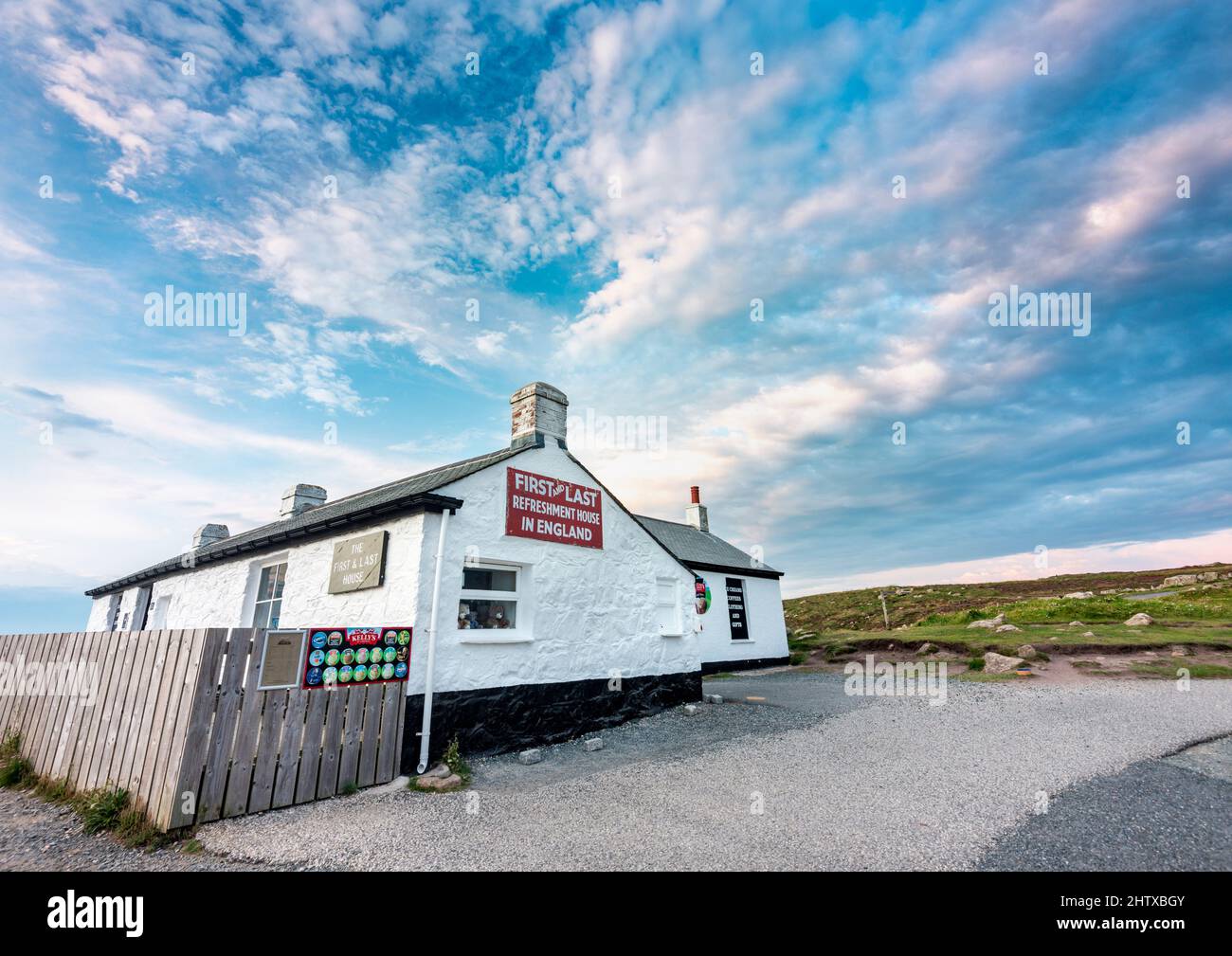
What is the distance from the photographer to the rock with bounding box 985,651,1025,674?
14.4 m

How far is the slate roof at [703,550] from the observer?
1943 cm

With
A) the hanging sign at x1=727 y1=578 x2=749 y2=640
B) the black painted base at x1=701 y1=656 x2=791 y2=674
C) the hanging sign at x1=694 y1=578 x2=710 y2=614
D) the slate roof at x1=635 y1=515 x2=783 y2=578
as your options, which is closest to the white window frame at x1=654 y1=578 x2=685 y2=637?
the hanging sign at x1=694 y1=578 x2=710 y2=614

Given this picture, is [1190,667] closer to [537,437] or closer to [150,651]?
[537,437]

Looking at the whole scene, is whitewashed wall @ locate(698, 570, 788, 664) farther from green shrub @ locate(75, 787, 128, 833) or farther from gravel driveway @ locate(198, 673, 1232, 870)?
green shrub @ locate(75, 787, 128, 833)

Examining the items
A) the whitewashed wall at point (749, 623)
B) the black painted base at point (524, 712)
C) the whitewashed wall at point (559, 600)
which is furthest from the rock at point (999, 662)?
the black painted base at point (524, 712)

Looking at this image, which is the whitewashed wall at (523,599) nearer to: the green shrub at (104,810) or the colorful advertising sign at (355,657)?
the colorful advertising sign at (355,657)

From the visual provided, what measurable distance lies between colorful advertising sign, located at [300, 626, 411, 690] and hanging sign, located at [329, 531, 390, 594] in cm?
128

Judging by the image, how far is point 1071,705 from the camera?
1022cm

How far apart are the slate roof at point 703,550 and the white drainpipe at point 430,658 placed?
11.2 meters

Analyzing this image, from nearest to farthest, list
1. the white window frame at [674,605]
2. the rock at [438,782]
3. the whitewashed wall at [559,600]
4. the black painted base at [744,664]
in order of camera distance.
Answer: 1. the rock at [438,782]
2. the whitewashed wall at [559,600]
3. the white window frame at [674,605]
4. the black painted base at [744,664]

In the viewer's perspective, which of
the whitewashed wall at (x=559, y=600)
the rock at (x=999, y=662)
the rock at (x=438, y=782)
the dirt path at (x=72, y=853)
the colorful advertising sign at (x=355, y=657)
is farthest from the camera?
the rock at (x=999, y=662)

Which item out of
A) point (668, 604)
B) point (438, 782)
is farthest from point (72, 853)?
point (668, 604)
